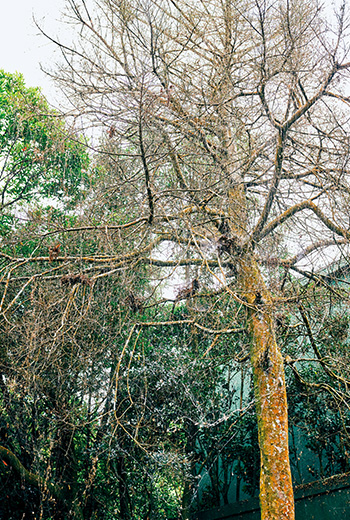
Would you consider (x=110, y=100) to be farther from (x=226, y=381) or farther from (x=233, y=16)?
(x=226, y=381)

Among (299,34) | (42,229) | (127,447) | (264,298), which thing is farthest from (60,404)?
(299,34)

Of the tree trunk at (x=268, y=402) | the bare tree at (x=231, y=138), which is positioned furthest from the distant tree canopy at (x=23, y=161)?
A: the tree trunk at (x=268, y=402)

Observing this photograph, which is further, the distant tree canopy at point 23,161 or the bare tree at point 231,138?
the distant tree canopy at point 23,161

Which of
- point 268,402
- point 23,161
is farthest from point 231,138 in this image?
point 23,161

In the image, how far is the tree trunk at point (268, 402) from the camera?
404 centimetres

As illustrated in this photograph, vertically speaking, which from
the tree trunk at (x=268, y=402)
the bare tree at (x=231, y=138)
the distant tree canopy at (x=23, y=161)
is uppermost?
the distant tree canopy at (x=23, y=161)

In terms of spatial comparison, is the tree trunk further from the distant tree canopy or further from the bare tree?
the distant tree canopy

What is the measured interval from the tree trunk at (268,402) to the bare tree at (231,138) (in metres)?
0.01

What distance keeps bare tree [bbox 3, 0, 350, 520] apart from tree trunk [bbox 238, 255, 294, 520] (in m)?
0.01

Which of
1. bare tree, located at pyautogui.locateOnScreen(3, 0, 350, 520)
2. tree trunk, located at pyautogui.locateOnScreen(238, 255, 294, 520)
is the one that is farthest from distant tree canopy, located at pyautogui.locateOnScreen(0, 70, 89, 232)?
tree trunk, located at pyautogui.locateOnScreen(238, 255, 294, 520)

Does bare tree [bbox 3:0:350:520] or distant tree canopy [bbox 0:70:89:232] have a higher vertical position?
distant tree canopy [bbox 0:70:89:232]

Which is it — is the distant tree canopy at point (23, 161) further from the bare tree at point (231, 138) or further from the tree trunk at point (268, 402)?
the tree trunk at point (268, 402)

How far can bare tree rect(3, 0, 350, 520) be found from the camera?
4223 millimetres

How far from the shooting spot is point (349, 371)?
4809mm
